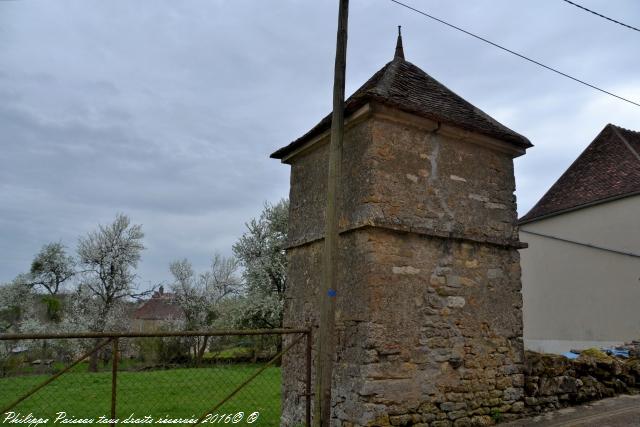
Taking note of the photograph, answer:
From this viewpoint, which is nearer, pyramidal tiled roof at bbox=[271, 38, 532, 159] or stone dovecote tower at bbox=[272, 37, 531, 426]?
stone dovecote tower at bbox=[272, 37, 531, 426]

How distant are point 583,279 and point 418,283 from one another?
1160cm

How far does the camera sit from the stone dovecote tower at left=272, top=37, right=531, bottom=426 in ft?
19.0

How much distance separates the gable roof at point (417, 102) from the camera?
6.21m

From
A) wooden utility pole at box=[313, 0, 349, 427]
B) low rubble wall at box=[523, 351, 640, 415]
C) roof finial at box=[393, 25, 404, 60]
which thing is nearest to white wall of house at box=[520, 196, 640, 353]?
low rubble wall at box=[523, 351, 640, 415]

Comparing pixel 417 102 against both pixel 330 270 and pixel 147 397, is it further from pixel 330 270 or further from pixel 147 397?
pixel 147 397

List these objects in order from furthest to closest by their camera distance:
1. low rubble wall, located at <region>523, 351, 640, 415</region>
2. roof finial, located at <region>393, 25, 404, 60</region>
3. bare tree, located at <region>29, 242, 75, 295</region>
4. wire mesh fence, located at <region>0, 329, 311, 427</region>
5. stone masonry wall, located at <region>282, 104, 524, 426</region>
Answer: bare tree, located at <region>29, 242, 75, 295</region>, roof finial, located at <region>393, 25, 404, 60</region>, low rubble wall, located at <region>523, 351, 640, 415</region>, stone masonry wall, located at <region>282, 104, 524, 426</region>, wire mesh fence, located at <region>0, 329, 311, 427</region>

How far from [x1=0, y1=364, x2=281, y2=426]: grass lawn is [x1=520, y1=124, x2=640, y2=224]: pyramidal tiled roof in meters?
11.3

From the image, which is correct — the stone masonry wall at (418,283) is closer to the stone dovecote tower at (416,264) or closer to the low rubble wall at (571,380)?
the stone dovecote tower at (416,264)

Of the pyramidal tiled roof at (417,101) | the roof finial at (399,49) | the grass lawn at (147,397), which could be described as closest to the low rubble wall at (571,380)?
the pyramidal tiled roof at (417,101)

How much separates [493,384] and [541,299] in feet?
37.2

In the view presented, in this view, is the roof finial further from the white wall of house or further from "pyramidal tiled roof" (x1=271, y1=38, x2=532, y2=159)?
the white wall of house

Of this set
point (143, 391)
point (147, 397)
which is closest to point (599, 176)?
point (147, 397)

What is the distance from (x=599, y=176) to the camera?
15773mm

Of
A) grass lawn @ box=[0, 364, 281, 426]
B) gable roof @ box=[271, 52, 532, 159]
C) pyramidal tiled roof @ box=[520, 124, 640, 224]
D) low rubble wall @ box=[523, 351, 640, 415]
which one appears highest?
pyramidal tiled roof @ box=[520, 124, 640, 224]
